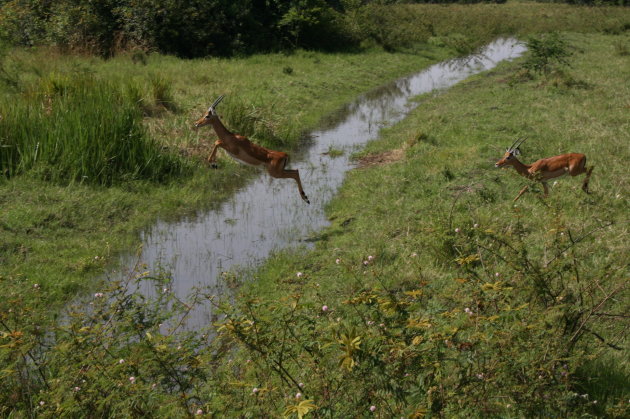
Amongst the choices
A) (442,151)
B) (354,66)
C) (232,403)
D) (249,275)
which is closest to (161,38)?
(354,66)

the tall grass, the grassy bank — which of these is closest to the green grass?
the tall grass

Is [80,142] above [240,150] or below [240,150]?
below

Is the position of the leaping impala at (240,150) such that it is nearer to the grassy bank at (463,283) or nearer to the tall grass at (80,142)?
the grassy bank at (463,283)

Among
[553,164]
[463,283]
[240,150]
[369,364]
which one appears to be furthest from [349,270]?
[553,164]

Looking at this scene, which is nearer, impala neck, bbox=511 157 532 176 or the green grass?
the green grass

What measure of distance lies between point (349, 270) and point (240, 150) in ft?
12.0

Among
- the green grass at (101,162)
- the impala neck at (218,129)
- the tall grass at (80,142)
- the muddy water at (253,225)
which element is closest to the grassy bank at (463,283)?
the muddy water at (253,225)

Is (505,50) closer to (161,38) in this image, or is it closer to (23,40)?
(161,38)

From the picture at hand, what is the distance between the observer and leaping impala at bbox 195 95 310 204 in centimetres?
700

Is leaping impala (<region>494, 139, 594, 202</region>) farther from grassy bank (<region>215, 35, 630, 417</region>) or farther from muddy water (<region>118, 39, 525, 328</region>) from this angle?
muddy water (<region>118, 39, 525, 328</region>)

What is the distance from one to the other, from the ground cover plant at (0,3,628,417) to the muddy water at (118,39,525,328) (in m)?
0.34

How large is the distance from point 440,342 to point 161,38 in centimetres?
1942

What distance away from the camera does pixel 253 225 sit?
8.64m

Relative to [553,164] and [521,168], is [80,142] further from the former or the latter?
[553,164]
